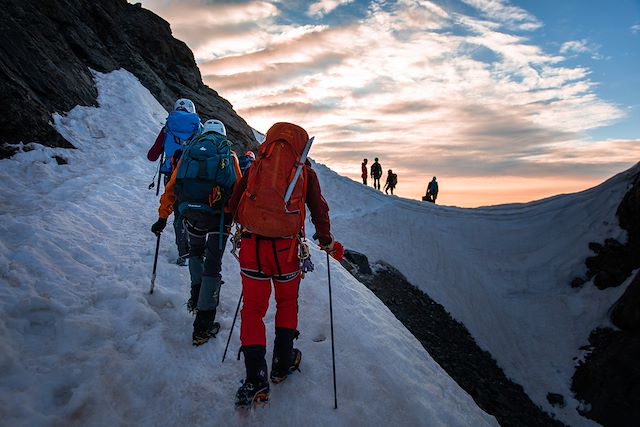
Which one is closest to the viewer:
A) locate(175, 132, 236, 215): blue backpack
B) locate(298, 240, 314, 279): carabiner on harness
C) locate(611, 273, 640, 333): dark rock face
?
locate(298, 240, 314, 279): carabiner on harness

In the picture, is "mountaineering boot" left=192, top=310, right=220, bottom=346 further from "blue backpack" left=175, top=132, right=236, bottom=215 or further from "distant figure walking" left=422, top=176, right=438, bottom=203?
"distant figure walking" left=422, top=176, right=438, bottom=203

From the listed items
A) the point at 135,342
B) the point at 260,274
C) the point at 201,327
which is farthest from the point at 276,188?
the point at 135,342

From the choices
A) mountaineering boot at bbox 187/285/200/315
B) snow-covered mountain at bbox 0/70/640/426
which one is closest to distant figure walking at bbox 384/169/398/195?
snow-covered mountain at bbox 0/70/640/426

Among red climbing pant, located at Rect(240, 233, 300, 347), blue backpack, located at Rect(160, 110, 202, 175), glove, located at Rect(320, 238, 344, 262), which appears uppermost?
blue backpack, located at Rect(160, 110, 202, 175)

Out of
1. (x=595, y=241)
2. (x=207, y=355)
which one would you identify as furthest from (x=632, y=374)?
(x=207, y=355)

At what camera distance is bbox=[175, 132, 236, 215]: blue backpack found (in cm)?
457

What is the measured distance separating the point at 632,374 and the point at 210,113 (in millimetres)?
24729

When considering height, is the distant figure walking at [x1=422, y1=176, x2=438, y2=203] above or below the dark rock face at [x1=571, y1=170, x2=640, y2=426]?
above

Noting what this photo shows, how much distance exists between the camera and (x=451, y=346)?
52.3 feet

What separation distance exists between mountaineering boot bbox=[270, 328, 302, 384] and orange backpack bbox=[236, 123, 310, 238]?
1131 mm

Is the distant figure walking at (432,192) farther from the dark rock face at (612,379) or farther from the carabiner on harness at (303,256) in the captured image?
the carabiner on harness at (303,256)

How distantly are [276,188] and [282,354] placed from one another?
1.93 m

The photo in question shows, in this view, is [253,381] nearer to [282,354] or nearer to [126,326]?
[282,354]

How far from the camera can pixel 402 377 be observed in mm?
4906
